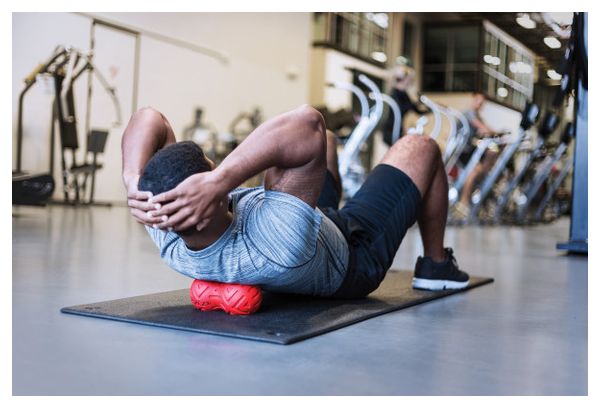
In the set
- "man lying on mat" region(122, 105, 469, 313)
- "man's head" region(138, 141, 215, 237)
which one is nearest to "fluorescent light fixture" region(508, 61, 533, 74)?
"man lying on mat" region(122, 105, 469, 313)

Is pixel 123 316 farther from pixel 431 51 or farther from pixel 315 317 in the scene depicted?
pixel 431 51

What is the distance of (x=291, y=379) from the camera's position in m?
1.38

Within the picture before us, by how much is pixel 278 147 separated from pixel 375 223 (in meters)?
0.60

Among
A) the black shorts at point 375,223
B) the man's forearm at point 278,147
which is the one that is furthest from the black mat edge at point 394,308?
the man's forearm at point 278,147

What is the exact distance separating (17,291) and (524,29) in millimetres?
18248

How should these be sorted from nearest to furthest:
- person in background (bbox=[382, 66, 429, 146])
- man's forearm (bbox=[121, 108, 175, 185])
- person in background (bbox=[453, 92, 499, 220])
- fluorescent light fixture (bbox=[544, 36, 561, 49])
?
man's forearm (bbox=[121, 108, 175, 185]), person in background (bbox=[382, 66, 429, 146]), person in background (bbox=[453, 92, 499, 220]), fluorescent light fixture (bbox=[544, 36, 561, 49])

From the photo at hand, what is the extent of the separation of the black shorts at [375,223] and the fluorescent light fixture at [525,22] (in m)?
15.4

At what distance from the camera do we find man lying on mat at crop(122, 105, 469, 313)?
64.5 inches

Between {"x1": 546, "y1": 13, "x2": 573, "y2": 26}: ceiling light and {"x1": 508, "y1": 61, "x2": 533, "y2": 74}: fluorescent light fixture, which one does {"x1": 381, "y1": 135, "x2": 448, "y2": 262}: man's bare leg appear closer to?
{"x1": 546, "y1": 13, "x2": 573, "y2": 26}: ceiling light

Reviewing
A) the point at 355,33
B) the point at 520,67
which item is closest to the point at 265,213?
the point at 355,33

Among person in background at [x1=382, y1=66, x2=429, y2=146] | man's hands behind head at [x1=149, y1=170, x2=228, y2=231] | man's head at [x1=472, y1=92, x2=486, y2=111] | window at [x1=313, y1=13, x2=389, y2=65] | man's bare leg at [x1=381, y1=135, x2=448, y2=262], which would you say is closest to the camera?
man's hands behind head at [x1=149, y1=170, x2=228, y2=231]

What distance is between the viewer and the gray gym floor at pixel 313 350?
1350mm

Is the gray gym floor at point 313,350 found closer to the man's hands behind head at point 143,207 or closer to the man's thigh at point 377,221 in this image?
the man's thigh at point 377,221
